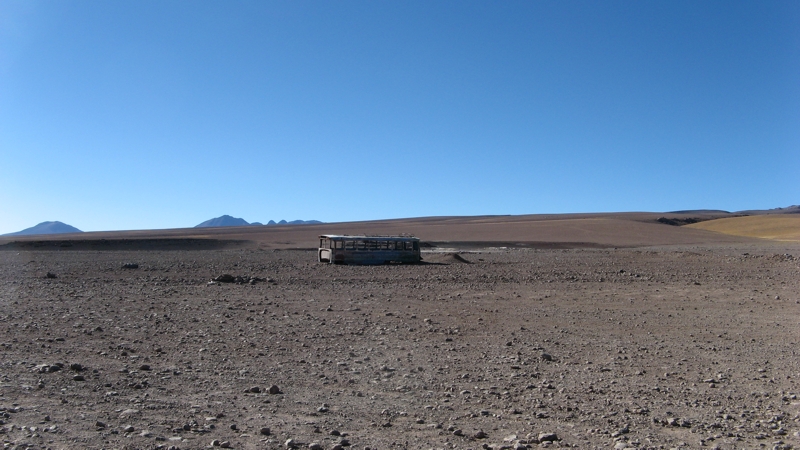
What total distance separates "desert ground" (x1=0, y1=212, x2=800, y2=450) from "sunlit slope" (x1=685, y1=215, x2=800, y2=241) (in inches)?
2311

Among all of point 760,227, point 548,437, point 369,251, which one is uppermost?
point 760,227

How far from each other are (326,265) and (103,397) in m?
24.3

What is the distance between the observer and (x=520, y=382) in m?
8.29

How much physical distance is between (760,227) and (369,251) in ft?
203

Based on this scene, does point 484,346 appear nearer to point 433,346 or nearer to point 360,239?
point 433,346

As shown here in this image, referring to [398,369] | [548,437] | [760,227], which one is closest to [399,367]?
[398,369]

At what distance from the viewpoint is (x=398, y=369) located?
901 centimetres

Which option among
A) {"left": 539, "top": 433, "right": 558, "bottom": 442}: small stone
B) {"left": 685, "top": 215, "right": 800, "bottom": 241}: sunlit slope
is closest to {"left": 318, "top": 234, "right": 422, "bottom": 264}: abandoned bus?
{"left": 539, "top": 433, "right": 558, "bottom": 442}: small stone

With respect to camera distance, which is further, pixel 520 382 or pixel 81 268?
pixel 81 268

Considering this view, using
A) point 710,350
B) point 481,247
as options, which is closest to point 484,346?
point 710,350

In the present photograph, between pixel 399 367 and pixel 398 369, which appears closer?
pixel 398 369

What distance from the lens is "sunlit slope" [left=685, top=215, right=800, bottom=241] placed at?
7150 cm

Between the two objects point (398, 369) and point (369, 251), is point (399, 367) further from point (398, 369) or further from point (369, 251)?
point (369, 251)

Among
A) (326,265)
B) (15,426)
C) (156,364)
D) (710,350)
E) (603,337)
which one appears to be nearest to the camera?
(15,426)
